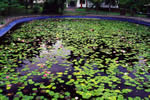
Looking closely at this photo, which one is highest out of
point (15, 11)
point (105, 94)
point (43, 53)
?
point (15, 11)

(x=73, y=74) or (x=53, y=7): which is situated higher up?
(x=53, y=7)

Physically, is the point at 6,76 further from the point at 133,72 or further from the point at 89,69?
the point at 133,72

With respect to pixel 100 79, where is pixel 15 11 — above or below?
above

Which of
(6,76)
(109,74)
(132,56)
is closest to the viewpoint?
(6,76)

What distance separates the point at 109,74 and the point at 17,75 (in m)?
2.67

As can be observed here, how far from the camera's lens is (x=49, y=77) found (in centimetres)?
410

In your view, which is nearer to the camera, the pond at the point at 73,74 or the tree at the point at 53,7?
the pond at the point at 73,74

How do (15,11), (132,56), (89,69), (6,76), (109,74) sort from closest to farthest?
(6,76)
(109,74)
(89,69)
(132,56)
(15,11)

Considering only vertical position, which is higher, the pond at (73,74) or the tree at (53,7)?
the tree at (53,7)

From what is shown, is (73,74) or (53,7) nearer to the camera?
(73,74)

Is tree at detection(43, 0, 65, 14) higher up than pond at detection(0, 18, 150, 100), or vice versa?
tree at detection(43, 0, 65, 14)

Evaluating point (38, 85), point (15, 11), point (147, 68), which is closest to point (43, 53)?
point (38, 85)

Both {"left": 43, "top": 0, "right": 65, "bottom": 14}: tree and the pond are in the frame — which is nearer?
the pond

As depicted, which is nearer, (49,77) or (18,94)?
(18,94)
